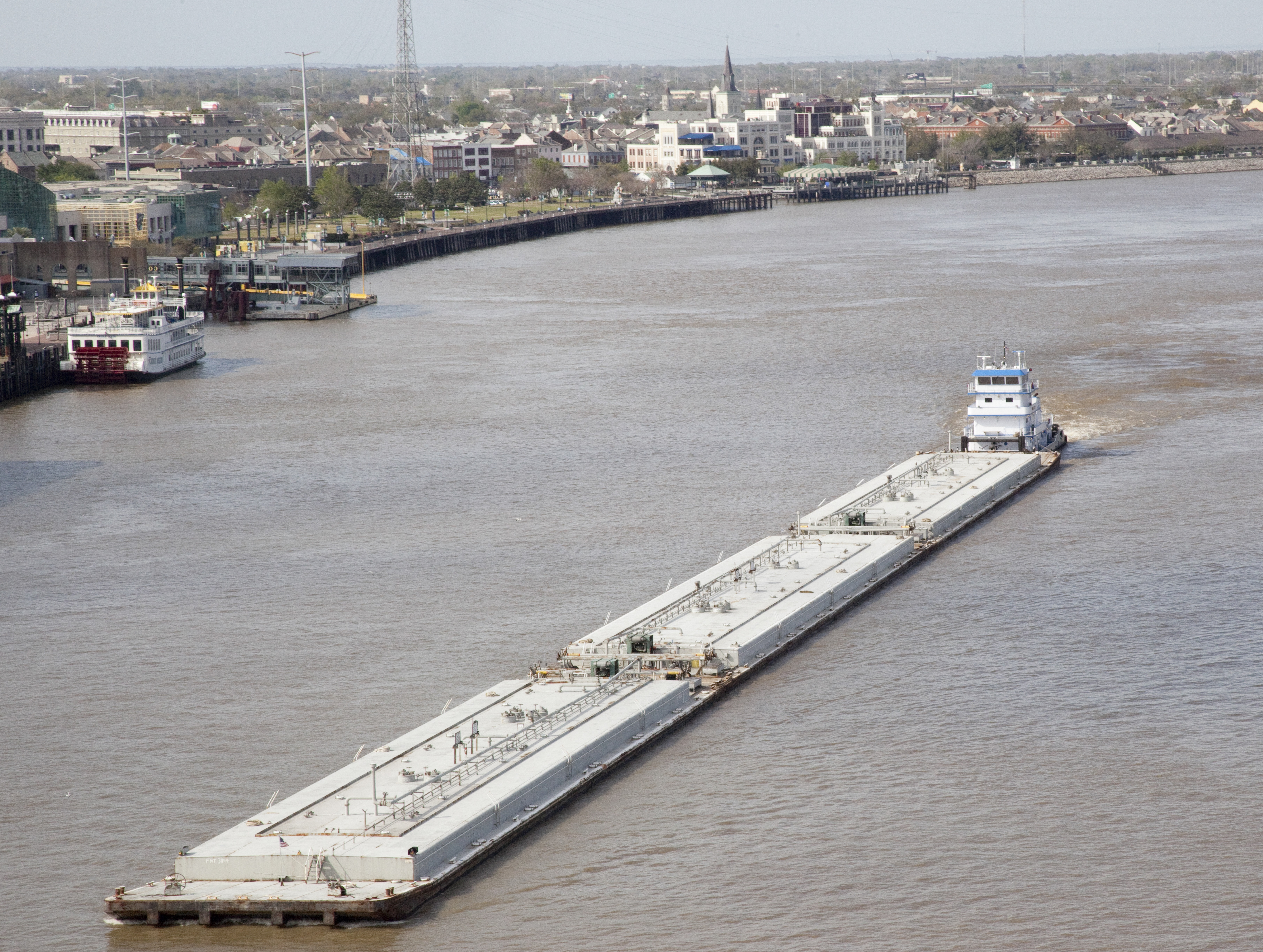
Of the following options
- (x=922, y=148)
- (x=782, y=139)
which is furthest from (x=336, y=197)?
(x=922, y=148)

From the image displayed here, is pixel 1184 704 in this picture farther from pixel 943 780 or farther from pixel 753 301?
pixel 753 301

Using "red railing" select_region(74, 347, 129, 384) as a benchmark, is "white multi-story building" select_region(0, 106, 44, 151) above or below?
above

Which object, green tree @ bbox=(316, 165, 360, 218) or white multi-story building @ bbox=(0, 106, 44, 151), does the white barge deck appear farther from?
white multi-story building @ bbox=(0, 106, 44, 151)

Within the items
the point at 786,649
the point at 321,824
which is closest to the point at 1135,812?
the point at 786,649

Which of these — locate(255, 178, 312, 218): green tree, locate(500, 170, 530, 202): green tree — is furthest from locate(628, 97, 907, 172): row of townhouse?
locate(255, 178, 312, 218): green tree

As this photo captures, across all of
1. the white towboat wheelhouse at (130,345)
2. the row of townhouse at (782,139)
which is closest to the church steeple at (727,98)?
the row of townhouse at (782,139)
